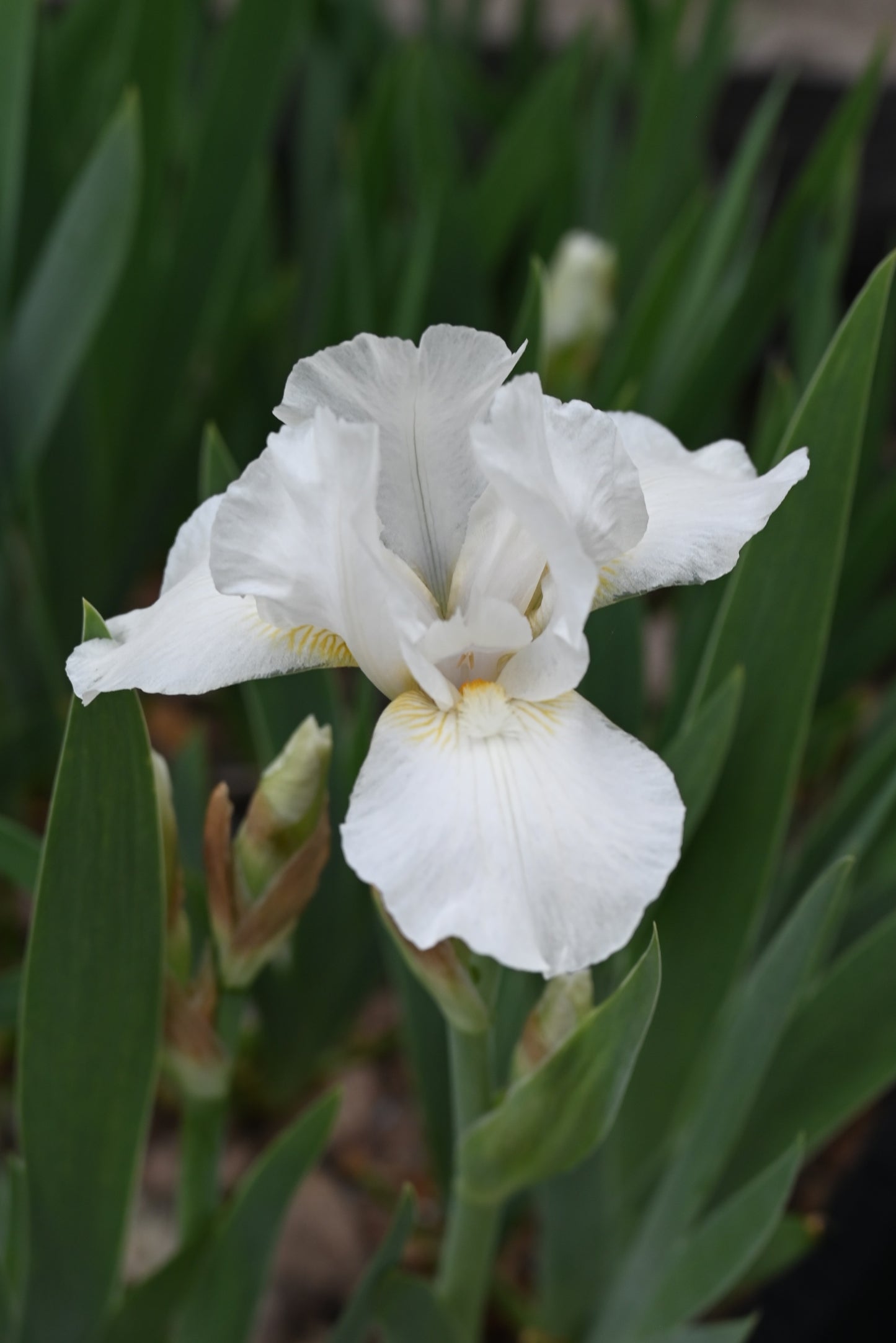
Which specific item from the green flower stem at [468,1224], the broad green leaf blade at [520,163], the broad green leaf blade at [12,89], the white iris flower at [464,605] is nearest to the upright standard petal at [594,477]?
the white iris flower at [464,605]

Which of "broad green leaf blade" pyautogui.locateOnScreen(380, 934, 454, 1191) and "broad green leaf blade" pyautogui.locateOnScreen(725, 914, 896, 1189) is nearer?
"broad green leaf blade" pyautogui.locateOnScreen(725, 914, 896, 1189)

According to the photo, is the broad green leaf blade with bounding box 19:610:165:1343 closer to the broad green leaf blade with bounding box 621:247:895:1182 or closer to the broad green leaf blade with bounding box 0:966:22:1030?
the broad green leaf blade with bounding box 0:966:22:1030

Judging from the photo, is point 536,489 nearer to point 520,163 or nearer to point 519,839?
point 519,839

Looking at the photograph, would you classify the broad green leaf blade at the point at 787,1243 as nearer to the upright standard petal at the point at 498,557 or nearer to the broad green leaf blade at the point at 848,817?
the broad green leaf blade at the point at 848,817

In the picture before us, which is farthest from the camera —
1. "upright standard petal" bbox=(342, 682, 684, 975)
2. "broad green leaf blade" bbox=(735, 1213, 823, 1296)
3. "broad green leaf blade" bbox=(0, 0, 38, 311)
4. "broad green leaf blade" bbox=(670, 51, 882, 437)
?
"broad green leaf blade" bbox=(670, 51, 882, 437)

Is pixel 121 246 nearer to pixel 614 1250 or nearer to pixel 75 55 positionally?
pixel 75 55

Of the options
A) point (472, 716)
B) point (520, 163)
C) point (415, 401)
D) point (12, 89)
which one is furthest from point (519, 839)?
point (520, 163)

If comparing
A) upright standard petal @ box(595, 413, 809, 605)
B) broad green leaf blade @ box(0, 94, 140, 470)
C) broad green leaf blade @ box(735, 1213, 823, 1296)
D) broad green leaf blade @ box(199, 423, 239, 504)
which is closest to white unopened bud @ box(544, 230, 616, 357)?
broad green leaf blade @ box(0, 94, 140, 470)
